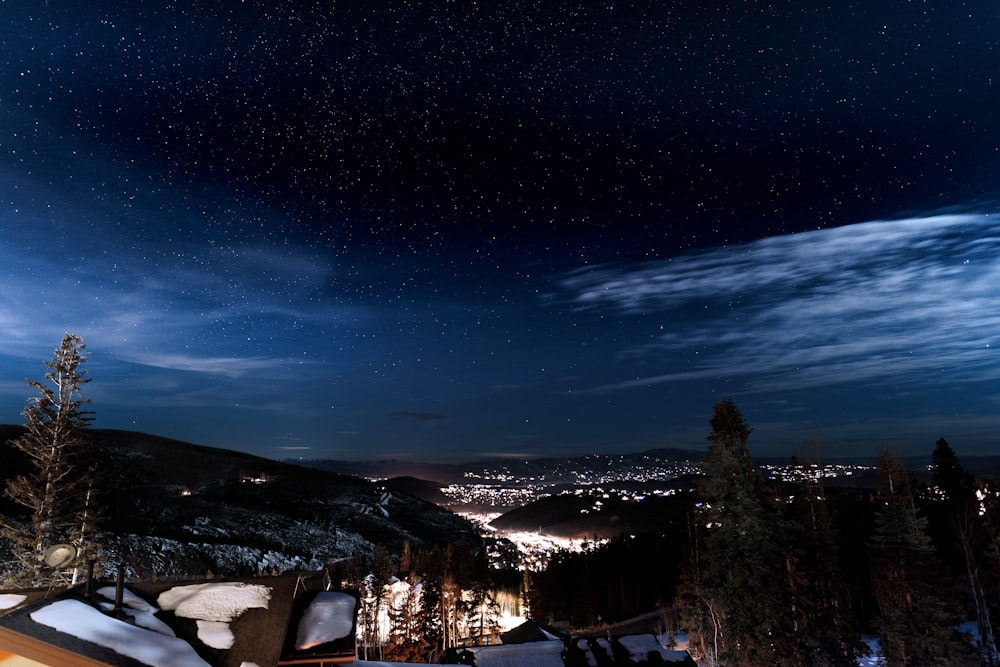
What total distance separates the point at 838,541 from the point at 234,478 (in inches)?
5663

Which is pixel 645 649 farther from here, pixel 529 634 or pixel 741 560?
pixel 529 634

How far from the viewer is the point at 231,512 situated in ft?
352

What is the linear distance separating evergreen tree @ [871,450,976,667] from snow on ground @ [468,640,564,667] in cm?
2049

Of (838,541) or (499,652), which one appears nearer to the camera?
(499,652)

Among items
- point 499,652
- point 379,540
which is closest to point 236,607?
point 499,652

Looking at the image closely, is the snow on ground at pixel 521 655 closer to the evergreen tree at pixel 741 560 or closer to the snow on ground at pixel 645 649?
the snow on ground at pixel 645 649

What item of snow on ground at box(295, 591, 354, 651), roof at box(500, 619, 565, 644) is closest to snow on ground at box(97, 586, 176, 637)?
snow on ground at box(295, 591, 354, 651)

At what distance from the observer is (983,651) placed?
3647 cm

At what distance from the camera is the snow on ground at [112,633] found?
7.38 m

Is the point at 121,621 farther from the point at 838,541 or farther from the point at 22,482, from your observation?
the point at 838,541

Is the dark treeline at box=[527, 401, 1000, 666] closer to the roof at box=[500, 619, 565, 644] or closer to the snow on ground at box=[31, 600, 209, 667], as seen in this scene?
the roof at box=[500, 619, 565, 644]

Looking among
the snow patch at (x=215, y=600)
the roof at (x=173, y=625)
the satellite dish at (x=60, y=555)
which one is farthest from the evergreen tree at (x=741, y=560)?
the satellite dish at (x=60, y=555)

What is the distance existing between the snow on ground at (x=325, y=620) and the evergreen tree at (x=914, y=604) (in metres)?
34.6

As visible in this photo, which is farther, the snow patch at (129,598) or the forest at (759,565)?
the forest at (759,565)
